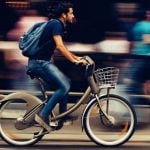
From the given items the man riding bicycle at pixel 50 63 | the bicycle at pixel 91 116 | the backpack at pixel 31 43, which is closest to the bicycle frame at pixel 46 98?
the bicycle at pixel 91 116

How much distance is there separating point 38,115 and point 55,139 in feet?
2.37

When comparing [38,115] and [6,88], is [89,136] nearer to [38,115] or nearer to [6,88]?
[38,115]

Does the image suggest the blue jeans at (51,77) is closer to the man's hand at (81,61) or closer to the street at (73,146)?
the man's hand at (81,61)

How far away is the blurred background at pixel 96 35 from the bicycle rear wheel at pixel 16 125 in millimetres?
2262

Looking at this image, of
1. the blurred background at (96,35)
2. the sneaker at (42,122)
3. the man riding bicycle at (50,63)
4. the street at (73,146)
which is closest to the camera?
the man riding bicycle at (50,63)

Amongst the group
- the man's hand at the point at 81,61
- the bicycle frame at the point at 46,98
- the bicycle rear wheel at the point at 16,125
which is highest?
the man's hand at the point at 81,61

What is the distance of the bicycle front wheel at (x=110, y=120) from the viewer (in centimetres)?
811

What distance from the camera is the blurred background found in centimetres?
1044

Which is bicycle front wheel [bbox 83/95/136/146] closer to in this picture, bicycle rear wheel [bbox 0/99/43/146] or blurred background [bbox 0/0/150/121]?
bicycle rear wheel [bbox 0/99/43/146]

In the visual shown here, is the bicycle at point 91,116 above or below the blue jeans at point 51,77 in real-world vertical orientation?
below

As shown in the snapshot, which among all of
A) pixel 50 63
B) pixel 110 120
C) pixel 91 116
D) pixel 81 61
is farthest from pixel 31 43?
pixel 110 120

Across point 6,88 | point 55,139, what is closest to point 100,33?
point 6,88

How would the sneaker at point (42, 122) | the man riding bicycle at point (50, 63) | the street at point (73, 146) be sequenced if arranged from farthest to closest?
1. the street at point (73, 146)
2. the sneaker at point (42, 122)
3. the man riding bicycle at point (50, 63)

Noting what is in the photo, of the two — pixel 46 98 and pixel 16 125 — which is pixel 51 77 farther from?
pixel 16 125
